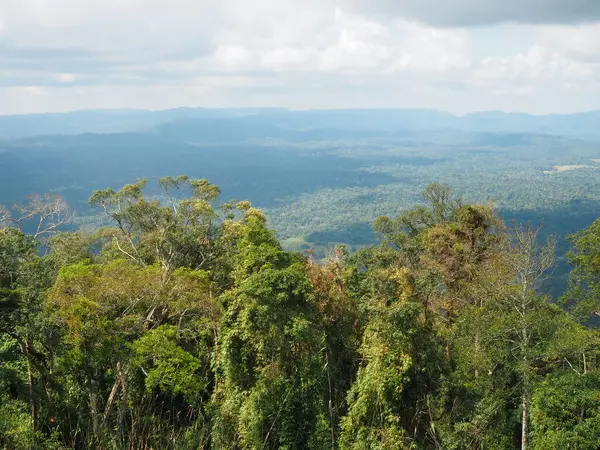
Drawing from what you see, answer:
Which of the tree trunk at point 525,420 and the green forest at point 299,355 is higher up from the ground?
the green forest at point 299,355

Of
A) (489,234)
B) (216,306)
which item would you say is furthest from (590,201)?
(216,306)

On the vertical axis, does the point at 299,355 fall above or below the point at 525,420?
above

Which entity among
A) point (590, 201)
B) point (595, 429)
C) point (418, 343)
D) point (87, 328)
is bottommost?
point (590, 201)

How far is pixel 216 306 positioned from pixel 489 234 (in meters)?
13.6

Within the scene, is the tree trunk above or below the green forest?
below

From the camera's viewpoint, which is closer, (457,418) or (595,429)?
(595,429)

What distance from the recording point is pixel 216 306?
16.5 metres

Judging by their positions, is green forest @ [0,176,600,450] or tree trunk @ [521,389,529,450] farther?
tree trunk @ [521,389,529,450]

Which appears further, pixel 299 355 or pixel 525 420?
pixel 525 420

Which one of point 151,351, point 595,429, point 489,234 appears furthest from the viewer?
point 489,234

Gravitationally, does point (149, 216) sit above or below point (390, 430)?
above

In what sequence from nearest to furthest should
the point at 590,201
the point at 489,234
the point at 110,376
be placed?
the point at 110,376 < the point at 489,234 < the point at 590,201

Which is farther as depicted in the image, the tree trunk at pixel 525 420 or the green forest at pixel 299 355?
the tree trunk at pixel 525 420

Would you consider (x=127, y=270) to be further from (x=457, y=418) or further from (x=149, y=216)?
(x=457, y=418)
